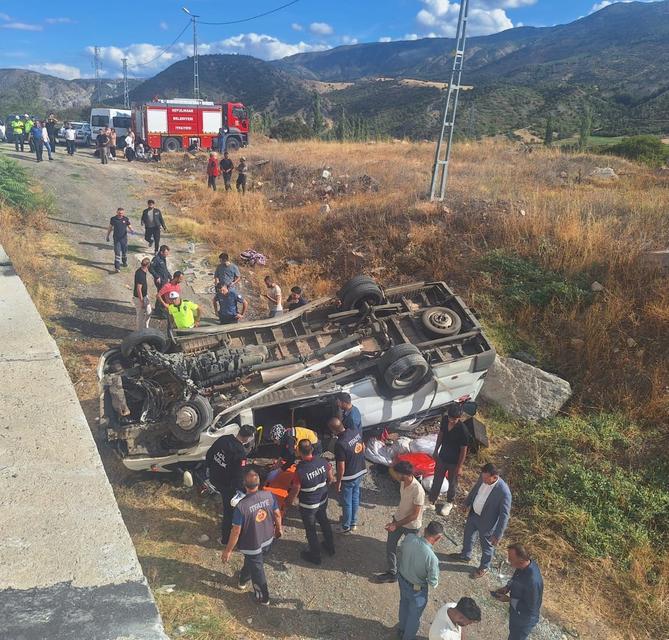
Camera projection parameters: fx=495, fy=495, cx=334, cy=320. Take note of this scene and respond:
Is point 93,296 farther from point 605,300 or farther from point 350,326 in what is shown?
point 605,300

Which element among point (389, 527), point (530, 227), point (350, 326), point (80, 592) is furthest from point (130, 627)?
point (530, 227)

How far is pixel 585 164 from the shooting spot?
1594cm

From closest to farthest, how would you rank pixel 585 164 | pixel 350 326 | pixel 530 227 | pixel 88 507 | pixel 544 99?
pixel 88 507
pixel 350 326
pixel 530 227
pixel 585 164
pixel 544 99

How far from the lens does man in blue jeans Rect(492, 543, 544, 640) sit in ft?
11.2

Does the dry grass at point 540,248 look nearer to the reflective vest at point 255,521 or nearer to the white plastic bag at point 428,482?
the white plastic bag at point 428,482

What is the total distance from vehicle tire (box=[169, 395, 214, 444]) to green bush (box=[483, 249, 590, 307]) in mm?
5815

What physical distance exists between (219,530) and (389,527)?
172 centimetres

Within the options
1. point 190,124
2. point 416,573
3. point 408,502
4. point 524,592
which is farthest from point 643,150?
point 416,573

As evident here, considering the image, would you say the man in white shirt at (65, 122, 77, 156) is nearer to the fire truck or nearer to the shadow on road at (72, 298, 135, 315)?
the fire truck

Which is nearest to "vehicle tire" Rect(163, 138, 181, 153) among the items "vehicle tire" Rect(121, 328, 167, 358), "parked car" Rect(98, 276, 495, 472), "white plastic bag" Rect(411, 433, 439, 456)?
"parked car" Rect(98, 276, 495, 472)

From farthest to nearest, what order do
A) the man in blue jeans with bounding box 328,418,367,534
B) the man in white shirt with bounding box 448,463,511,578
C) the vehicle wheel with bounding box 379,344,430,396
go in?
the vehicle wheel with bounding box 379,344,430,396 < the man in blue jeans with bounding box 328,418,367,534 < the man in white shirt with bounding box 448,463,511,578

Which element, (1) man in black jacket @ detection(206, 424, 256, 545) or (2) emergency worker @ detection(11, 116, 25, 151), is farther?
(2) emergency worker @ detection(11, 116, 25, 151)

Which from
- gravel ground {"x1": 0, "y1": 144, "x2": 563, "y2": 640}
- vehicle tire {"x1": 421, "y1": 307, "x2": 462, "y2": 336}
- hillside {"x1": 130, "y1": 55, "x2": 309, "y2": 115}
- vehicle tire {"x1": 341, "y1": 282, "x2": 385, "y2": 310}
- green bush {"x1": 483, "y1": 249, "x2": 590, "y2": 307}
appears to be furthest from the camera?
hillside {"x1": 130, "y1": 55, "x2": 309, "y2": 115}

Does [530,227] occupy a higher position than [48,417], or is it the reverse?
[530,227]
